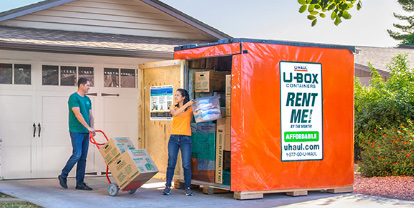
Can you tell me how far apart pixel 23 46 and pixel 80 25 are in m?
2.23

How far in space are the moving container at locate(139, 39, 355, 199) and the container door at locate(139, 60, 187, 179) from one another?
0.04 metres

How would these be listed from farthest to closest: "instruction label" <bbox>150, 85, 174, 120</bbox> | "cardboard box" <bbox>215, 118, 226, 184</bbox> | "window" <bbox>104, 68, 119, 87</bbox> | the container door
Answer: "window" <bbox>104, 68, 119, 87</bbox> < "instruction label" <bbox>150, 85, 174, 120</bbox> < the container door < "cardboard box" <bbox>215, 118, 226, 184</bbox>

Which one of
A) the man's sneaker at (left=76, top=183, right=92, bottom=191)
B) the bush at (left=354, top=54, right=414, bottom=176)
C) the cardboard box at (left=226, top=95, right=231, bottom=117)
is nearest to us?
the cardboard box at (left=226, top=95, right=231, bottom=117)

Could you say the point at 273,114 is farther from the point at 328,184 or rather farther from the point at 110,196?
the point at 110,196

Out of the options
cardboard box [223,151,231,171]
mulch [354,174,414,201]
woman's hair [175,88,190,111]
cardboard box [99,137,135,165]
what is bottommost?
mulch [354,174,414,201]

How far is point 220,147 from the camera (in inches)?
411

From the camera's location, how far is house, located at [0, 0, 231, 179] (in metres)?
12.1

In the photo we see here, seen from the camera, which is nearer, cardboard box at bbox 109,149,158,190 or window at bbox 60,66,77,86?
cardboard box at bbox 109,149,158,190

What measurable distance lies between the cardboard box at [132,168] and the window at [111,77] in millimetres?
3438

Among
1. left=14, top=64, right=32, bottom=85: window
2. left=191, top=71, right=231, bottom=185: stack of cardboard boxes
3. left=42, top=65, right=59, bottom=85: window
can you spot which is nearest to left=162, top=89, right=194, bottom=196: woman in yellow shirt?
left=191, top=71, right=231, bottom=185: stack of cardboard boxes

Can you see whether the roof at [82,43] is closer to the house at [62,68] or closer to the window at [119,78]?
the house at [62,68]

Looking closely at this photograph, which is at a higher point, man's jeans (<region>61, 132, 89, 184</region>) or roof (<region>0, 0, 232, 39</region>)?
roof (<region>0, 0, 232, 39</region>)

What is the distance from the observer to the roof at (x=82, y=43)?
457 inches

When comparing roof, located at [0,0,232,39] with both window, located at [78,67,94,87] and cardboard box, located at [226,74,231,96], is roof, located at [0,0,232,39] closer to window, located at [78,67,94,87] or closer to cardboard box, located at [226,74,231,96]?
window, located at [78,67,94,87]
